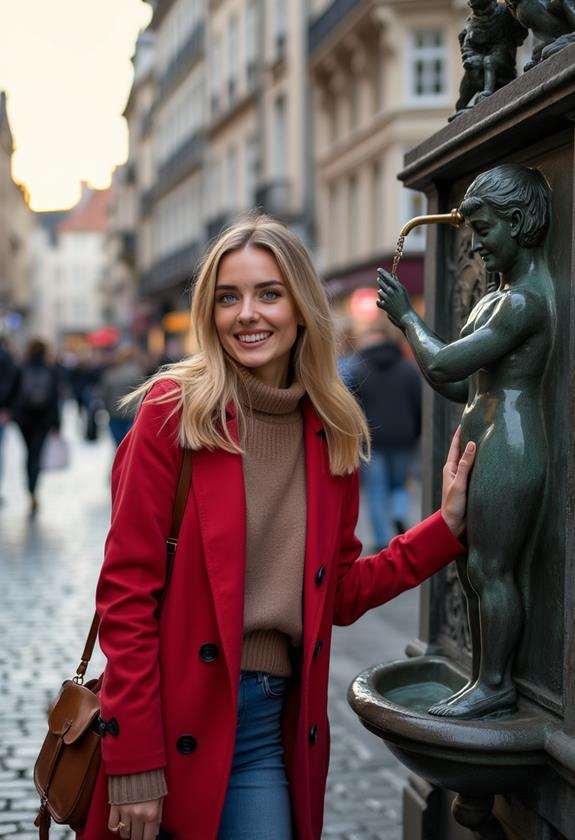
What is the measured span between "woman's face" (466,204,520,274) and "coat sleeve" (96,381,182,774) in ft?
2.53

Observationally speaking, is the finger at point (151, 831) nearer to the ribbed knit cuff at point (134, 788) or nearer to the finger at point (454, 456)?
the ribbed knit cuff at point (134, 788)

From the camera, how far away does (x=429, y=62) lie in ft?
80.9

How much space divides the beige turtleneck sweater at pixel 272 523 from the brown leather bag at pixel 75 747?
0.58 feet

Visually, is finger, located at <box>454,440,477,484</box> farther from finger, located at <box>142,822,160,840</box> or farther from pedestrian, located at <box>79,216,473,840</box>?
finger, located at <box>142,822,160,840</box>

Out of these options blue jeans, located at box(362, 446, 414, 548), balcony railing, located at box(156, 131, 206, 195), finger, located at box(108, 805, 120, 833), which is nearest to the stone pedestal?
finger, located at box(108, 805, 120, 833)

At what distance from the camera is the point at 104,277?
101 metres

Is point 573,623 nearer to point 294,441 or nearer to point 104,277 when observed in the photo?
point 294,441

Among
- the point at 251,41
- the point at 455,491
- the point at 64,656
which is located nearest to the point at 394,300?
the point at 455,491

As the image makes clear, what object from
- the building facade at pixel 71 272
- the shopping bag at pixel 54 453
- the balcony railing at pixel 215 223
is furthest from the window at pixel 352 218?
the building facade at pixel 71 272

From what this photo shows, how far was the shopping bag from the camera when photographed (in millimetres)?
14000

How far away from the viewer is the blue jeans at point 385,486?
10.3 meters

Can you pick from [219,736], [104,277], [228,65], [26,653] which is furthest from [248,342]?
[104,277]

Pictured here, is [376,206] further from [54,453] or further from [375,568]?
[375,568]

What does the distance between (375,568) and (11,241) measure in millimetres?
83737
